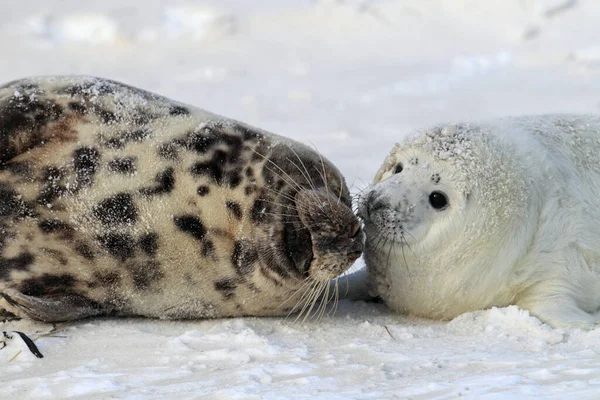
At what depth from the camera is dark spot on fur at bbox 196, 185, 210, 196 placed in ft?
9.59

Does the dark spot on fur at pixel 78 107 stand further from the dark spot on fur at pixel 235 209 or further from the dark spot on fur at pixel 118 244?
the dark spot on fur at pixel 235 209

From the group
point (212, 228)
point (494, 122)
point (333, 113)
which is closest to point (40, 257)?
point (212, 228)

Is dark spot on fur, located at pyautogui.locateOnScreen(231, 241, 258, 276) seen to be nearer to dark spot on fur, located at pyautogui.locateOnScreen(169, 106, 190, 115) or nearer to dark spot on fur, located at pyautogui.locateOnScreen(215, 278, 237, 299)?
dark spot on fur, located at pyautogui.locateOnScreen(215, 278, 237, 299)

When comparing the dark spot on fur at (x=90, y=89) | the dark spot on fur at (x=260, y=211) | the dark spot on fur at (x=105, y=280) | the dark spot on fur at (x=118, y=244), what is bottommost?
the dark spot on fur at (x=105, y=280)

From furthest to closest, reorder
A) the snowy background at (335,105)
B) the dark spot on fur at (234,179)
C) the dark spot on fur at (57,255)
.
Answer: the dark spot on fur at (234,179) < the dark spot on fur at (57,255) < the snowy background at (335,105)

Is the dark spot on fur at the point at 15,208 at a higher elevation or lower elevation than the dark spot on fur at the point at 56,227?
higher

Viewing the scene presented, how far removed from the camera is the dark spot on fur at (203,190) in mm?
2922

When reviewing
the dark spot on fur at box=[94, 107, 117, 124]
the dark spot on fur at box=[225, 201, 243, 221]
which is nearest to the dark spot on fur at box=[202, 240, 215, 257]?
the dark spot on fur at box=[225, 201, 243, 221]

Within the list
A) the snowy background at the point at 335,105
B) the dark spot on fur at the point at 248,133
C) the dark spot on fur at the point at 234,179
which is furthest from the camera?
the dark spot on fur at the point at 248,133

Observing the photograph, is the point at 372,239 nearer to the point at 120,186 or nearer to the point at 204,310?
the point at 204,310

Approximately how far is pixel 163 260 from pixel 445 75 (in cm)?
514

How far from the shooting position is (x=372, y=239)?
10.5ft

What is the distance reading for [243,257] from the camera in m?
2.91

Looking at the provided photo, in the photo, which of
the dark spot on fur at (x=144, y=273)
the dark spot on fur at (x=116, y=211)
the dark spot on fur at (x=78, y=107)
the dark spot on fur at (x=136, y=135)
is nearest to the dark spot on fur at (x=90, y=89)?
the dark spot on fur at (x=78, y=107)
